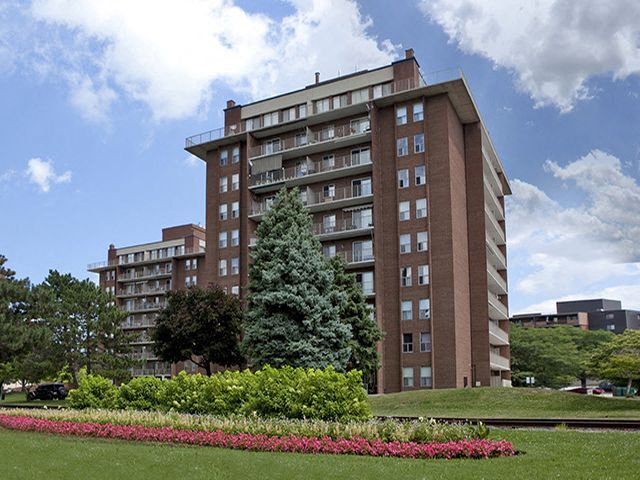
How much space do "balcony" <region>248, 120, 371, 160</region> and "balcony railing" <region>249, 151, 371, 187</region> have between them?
1.22 meters

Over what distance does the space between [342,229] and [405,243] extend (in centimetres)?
616

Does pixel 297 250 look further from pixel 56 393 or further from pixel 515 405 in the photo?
pixel 56 393

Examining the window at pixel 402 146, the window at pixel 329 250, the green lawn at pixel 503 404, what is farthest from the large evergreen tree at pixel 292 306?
the window at pixel 402 146

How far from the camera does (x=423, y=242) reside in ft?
166

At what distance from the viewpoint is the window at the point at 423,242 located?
5048 centimetres

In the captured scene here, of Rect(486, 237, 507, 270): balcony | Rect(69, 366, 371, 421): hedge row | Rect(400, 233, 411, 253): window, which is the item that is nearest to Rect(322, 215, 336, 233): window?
Rect(400, 233, 411, 253): window

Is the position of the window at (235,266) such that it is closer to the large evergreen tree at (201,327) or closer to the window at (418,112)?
the large evergreen tree at (201,327)

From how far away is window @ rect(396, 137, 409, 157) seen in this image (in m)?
52.7

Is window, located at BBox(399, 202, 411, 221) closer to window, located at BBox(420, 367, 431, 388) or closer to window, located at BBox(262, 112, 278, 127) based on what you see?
window, located at BBox(420, 367, 431, 388)

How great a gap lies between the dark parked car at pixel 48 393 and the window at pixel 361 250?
29450 millimetres

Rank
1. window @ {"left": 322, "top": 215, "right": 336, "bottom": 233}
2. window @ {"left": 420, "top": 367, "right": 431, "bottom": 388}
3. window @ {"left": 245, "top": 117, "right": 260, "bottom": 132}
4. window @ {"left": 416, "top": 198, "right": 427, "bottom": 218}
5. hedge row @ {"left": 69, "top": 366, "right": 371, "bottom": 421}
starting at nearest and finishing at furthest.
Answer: hedge row @ {"left": 69, "top": 366, "right": 371, "bottom": 421} → window @ {"left": 420, "top": 367, "right": 431, "bottom": 388} → window @ {"left": 416, "top": 198, "right": 427, "bottom": 218} → window @ {"left": 322, "top": 215, "right": 336, "bottom": 233} → window @ {"left": 245, "top": 117, "right": 260, "bottom": 132}

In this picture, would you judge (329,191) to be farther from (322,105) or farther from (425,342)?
(425,342)

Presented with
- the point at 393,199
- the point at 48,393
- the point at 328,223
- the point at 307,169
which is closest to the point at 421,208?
the point at 393,199

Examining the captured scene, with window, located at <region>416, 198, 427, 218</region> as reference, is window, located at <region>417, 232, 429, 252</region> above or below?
below
